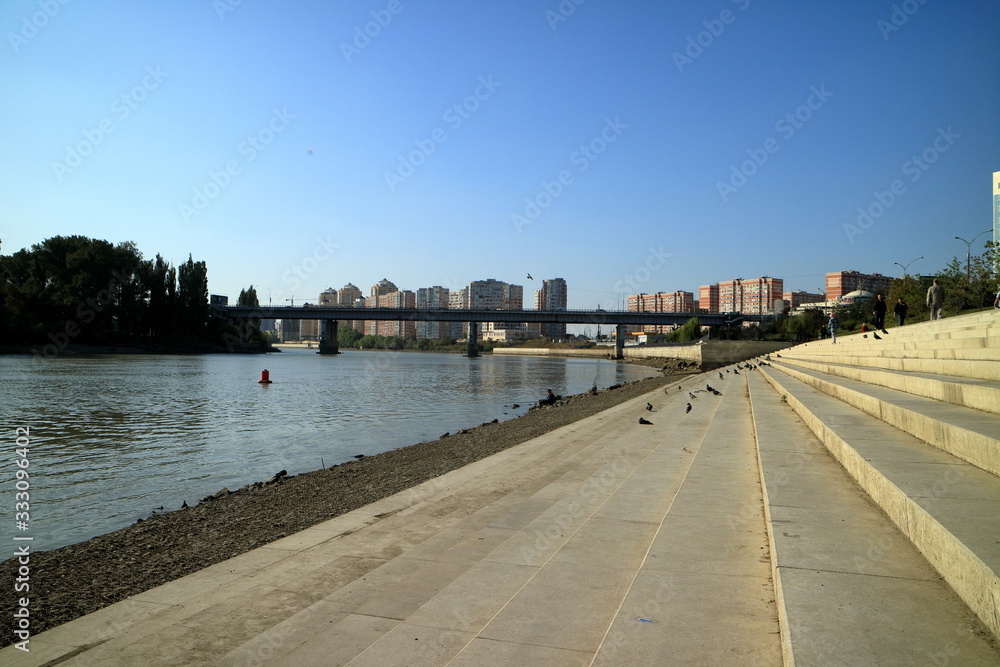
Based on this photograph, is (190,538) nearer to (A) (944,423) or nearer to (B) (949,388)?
(A) (944,423)

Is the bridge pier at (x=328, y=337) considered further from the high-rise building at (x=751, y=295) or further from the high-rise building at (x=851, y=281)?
the high-rise building at (x=851, y=281)

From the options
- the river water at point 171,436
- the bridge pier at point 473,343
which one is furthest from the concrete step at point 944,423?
the bridge pier at point 473,343

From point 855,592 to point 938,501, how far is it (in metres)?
0.85

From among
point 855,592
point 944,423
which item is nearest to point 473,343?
point 944,423

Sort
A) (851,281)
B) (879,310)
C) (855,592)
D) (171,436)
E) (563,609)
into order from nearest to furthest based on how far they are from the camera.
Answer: (855,592)
(563,609)
(171,436)
(879,310)
(851,281)

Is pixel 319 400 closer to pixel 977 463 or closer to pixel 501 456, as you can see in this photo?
pixel 501 456

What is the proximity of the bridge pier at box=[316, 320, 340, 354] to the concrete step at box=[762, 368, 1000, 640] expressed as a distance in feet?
391

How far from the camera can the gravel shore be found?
4.97 metres

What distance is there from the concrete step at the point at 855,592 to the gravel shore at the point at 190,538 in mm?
4810

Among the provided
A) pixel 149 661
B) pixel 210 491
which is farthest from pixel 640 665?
pixel 210 491

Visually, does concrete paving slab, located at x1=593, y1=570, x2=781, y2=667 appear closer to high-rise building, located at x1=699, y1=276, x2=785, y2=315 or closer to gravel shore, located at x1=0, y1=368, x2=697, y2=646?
gravel shore, located at x1=0, y1=368, x2=697, y2=646

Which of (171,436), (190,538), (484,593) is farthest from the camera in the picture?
(171,436)

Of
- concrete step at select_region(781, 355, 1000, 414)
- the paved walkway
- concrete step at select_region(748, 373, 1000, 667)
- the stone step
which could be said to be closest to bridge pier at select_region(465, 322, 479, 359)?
the stone step

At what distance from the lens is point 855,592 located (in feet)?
10.0
